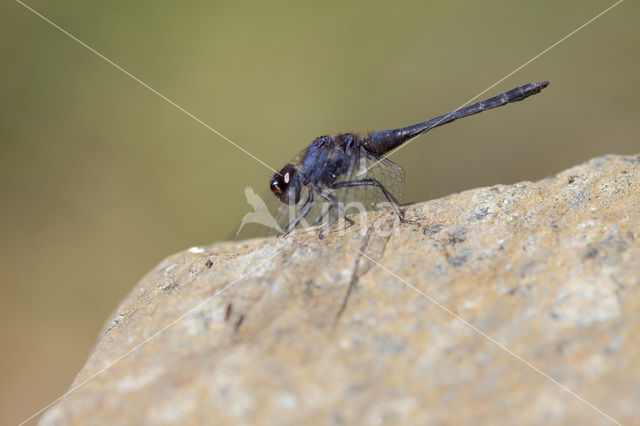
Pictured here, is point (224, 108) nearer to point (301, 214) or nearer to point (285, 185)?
point (285, 185)

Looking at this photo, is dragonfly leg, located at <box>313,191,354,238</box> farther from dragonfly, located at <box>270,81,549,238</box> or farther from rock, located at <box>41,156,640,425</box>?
rock, located at <box>41,156,640,425</box>

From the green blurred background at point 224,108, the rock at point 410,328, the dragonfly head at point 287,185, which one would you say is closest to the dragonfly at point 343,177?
the dragonfly head at point 287,185

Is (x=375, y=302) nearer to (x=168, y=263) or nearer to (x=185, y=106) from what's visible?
(x=168, y=263)

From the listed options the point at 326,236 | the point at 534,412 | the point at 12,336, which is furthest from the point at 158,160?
the point at 534,412

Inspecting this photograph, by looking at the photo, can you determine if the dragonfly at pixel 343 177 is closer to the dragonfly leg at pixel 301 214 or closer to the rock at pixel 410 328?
the dragonfly leg at pixel 301 214

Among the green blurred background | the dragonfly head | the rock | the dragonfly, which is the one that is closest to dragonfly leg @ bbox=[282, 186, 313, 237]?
the dragonfly

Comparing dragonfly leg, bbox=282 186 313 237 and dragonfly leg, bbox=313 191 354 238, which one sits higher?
dragonfly leg, bbox=282 186 313 237

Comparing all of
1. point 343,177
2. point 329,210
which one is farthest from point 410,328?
point 343,177
